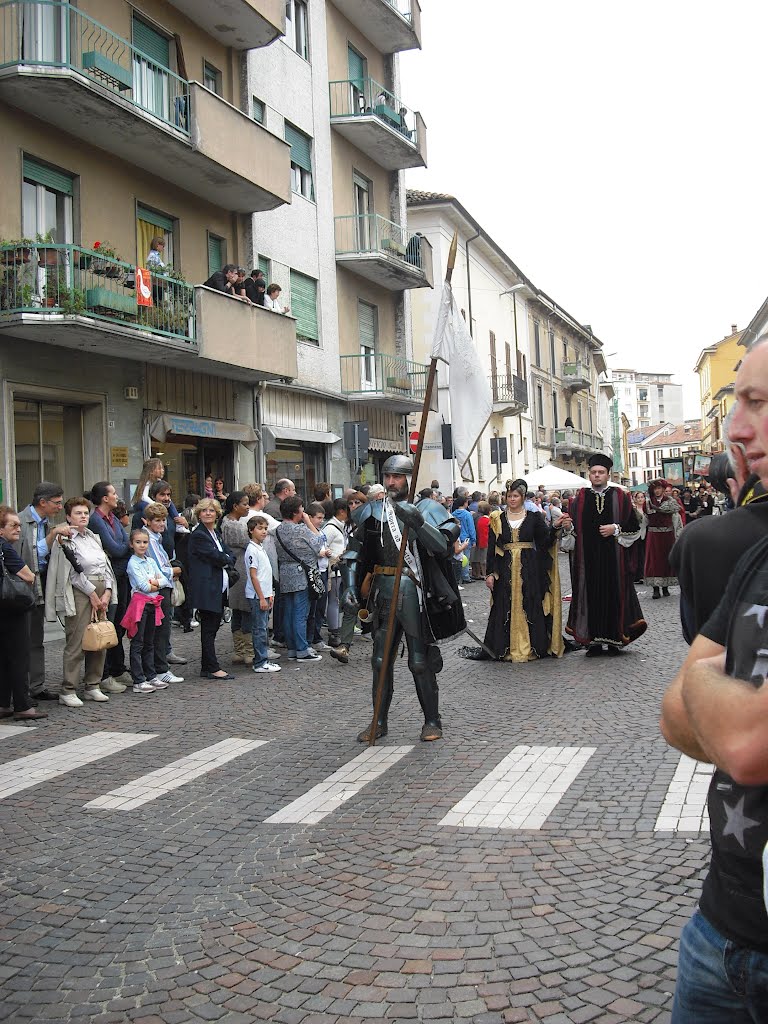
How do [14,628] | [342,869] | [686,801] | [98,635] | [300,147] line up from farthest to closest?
[300,147], [98,635], [14,628], [686,801], [342,869]

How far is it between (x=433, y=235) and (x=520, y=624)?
85.7 feet

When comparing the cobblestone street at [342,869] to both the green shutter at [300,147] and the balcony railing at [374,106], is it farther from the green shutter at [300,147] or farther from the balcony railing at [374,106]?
the balcony railing at [374,106]

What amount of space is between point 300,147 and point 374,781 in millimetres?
20737

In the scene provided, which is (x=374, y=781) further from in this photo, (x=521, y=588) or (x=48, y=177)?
(x=48, y=177)

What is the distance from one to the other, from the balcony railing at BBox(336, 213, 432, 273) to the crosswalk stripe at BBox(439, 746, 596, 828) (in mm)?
20760

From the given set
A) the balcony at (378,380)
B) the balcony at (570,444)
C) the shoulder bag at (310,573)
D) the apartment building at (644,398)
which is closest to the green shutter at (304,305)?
the balcony at (378,380)

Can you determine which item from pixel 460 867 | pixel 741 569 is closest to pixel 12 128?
pixel 460 867

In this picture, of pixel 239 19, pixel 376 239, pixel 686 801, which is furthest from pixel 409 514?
pixel 376 239

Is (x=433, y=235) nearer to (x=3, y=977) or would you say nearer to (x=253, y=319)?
(x=253, y=319)

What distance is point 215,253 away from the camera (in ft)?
67.9

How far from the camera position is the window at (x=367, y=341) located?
87.6 feet

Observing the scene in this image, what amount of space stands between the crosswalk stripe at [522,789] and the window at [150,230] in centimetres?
1371

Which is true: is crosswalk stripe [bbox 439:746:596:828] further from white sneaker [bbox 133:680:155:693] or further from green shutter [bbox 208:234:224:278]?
green shutter [bbox 208:234:224:278]

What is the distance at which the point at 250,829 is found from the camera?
5.36 meters
